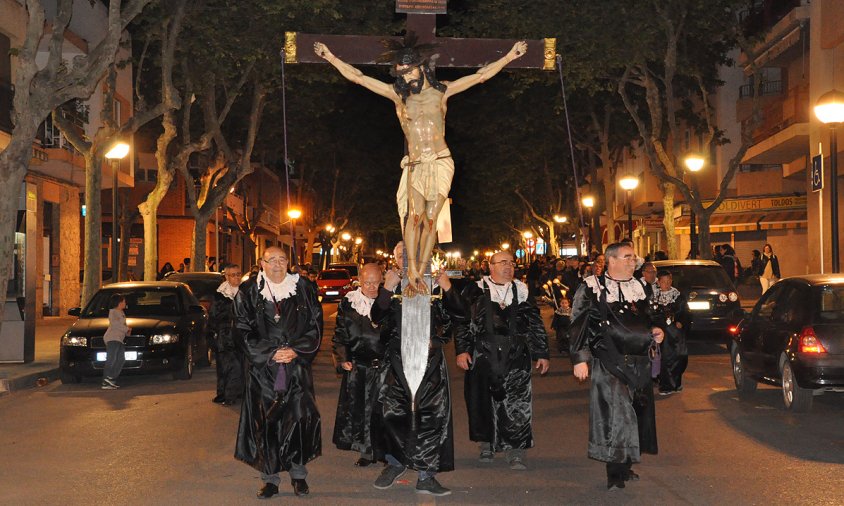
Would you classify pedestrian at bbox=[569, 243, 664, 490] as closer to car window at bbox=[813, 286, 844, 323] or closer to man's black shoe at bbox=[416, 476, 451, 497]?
man's black shoe at bbox=[416, 476, 451, 497]

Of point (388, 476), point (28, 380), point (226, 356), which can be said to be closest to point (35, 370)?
point (28, 380)

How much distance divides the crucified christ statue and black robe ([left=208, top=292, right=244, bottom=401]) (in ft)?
16.6

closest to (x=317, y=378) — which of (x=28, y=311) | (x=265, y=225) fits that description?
(x=28, y=311)

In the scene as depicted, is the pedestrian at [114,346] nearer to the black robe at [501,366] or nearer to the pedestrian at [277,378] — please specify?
the black robe at [501,366]

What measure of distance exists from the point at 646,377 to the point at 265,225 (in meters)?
64.7

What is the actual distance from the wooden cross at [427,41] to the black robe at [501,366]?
6.25 feet

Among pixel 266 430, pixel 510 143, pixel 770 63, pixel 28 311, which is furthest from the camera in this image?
pixel 510 143

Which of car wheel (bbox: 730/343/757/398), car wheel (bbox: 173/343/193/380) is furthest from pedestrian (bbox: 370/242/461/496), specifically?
car wheel (bbox: 173/343/193/380)

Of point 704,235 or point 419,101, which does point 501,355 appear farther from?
point 704,235

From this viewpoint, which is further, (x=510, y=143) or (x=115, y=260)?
(x=510, y=143)

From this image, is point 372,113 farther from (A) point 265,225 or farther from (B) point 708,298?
(B) point 708,298

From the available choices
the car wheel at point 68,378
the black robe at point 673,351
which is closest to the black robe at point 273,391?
Answer: the black robe at point 673,351

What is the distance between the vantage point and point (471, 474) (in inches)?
356

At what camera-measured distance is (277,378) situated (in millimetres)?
8227
